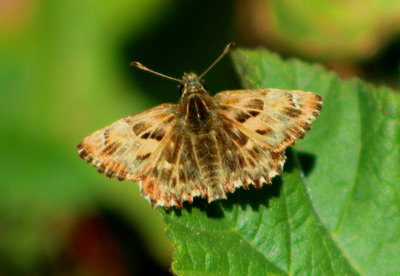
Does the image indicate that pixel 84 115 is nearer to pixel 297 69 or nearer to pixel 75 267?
pixel 75 267

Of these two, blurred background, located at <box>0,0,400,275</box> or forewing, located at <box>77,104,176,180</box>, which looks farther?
blurred background, located at <box>0,0,400,275</box>

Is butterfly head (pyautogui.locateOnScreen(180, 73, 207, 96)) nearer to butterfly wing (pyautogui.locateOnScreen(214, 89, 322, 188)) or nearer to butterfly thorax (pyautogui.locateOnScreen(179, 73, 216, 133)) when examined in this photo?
butterfly thorax (pyautogui.locateOnScreen(179, 73, 216, 133))

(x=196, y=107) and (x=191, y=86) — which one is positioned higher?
(x=191, y=86)

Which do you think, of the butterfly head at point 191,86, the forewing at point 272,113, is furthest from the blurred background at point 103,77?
the butterfly head at point 191,86

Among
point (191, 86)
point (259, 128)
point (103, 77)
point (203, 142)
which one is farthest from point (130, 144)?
point (103, 77)

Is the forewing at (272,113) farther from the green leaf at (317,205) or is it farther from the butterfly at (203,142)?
the green leaf at (317,205)

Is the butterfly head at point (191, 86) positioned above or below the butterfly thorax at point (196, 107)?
above

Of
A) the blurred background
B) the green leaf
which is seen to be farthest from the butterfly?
the blurred background

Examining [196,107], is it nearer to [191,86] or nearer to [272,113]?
[191,86]
